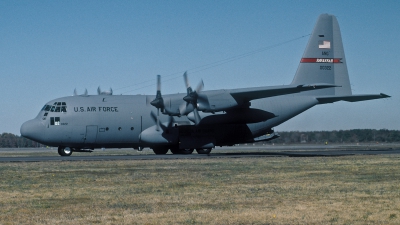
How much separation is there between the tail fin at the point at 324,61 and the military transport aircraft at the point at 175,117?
4.8 inches

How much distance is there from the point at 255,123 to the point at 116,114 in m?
11.3

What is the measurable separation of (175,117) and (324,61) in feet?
45.7

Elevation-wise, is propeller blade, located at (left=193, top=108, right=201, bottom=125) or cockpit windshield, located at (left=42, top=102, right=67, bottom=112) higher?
cockpit windshield, located at (left=42, top=102, right=67, bottom=112)

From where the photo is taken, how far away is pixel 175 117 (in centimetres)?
4125

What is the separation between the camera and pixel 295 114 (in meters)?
43.6

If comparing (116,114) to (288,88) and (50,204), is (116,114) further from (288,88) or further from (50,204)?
(50,204)

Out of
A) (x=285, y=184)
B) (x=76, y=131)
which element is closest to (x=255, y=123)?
(x=76, y=131)

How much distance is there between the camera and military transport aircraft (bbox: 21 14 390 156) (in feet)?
125

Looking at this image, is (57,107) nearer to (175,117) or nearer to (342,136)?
(175,117)

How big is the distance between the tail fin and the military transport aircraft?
0.12m

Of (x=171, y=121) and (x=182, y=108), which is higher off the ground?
(x=182, y=108)

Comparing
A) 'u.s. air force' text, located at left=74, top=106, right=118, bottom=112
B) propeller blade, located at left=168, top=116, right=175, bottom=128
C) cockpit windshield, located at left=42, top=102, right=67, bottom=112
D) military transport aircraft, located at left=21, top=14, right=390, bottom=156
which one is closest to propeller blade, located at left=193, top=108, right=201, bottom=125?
military transport aircraft, located at left=21, top=14, right=390, bottom=156

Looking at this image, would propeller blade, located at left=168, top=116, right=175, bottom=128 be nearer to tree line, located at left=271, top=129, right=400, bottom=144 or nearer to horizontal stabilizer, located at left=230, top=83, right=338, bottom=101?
horizontal stabilizer, located at left=230, top=83, right=338, bottom=101

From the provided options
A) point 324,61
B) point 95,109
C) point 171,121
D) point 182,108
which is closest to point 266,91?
point 182,108
